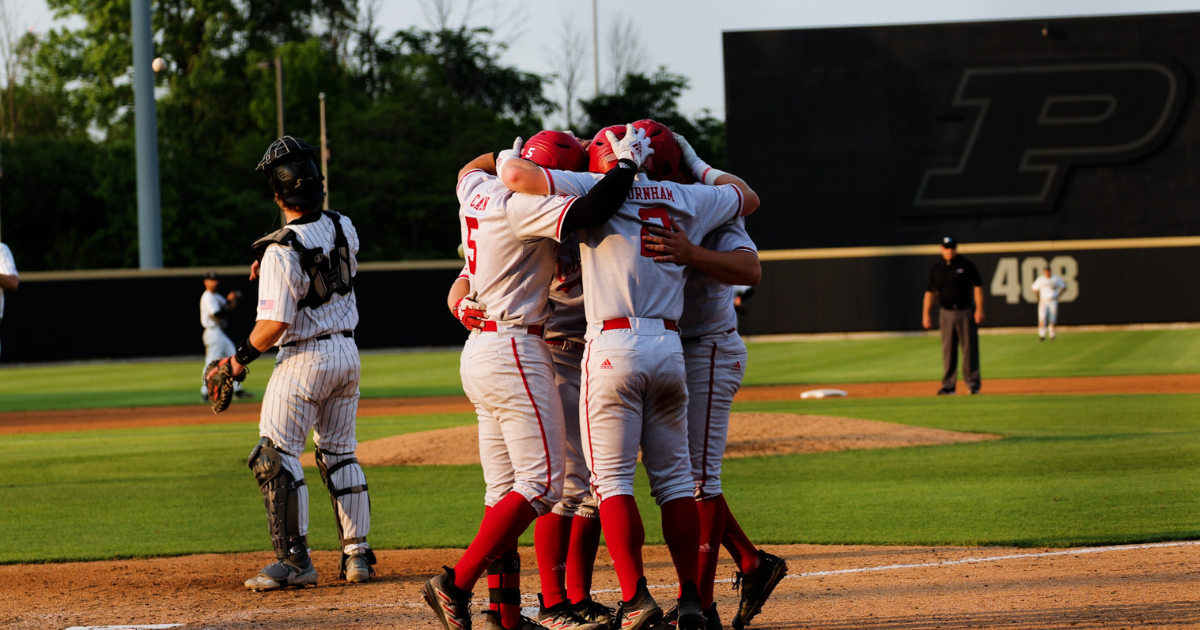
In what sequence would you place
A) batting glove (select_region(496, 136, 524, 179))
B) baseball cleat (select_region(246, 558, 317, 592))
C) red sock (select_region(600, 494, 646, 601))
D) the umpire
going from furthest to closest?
the umpire
baseball cleat (select_region(246, 558, 317, 592))
batting glove (select_region(496, 136, 524, 179))
red sock (select_region(600, 494, 646, 601))

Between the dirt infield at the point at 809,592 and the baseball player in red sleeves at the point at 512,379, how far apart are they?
58 cm

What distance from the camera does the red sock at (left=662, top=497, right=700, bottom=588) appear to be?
3.95m

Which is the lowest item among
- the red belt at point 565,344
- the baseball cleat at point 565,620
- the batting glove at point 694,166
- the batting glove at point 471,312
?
the baseball cleat at point 565,620

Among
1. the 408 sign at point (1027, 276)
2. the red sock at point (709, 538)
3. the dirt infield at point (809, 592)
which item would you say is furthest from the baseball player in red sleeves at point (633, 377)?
the 408 sign at point (1027, 276)

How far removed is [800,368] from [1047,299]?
730 cm

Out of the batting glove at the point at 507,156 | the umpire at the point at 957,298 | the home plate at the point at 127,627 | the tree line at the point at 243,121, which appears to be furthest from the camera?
the tree line at the point at 243,121

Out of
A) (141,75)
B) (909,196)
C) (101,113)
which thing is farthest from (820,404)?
(101,113)

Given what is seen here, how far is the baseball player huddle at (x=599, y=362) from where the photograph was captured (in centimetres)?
388

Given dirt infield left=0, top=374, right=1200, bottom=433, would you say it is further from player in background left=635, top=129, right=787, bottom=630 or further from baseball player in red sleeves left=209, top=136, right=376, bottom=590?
player in background left=635, top=129, right=787, bottom=630

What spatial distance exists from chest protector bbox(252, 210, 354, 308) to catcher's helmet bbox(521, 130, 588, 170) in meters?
1.46

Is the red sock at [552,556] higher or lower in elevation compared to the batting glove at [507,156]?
lower

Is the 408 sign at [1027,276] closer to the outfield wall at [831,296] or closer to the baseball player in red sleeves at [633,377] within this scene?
the outfield wall at [831,296]

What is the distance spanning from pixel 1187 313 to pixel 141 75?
84.5 feet

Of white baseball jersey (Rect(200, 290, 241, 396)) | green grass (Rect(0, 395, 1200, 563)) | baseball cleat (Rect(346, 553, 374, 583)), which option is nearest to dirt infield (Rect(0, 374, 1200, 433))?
white baseball jersey (Rect(200, 290, 241, 396))
